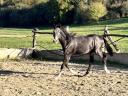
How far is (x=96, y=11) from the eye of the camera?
59500 mm

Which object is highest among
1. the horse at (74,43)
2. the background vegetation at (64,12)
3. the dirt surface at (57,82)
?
the horse at (74,43)

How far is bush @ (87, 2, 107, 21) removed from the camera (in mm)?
60062

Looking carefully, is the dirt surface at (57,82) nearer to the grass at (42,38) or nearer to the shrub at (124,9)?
the grass at (42,38)

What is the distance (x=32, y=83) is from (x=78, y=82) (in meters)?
1.21

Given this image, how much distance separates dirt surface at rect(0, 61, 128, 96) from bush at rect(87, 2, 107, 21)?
4378 cm

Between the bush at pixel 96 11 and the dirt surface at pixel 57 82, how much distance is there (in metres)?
43.8

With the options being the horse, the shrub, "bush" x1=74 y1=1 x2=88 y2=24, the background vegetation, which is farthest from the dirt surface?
the shrub

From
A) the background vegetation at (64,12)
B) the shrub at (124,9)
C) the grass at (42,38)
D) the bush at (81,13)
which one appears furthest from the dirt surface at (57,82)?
the shrub at (124,9)

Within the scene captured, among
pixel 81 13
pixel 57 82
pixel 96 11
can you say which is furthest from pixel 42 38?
pixel 81 13

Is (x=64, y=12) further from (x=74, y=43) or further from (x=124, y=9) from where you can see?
(x=74, y=43)

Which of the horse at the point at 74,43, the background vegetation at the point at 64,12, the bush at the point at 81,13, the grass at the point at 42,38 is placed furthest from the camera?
the background vegetation at the point at 64,12

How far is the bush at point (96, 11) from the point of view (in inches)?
2365

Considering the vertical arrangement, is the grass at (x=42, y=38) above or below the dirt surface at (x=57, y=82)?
below

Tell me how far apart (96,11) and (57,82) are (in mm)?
Result: 47026
